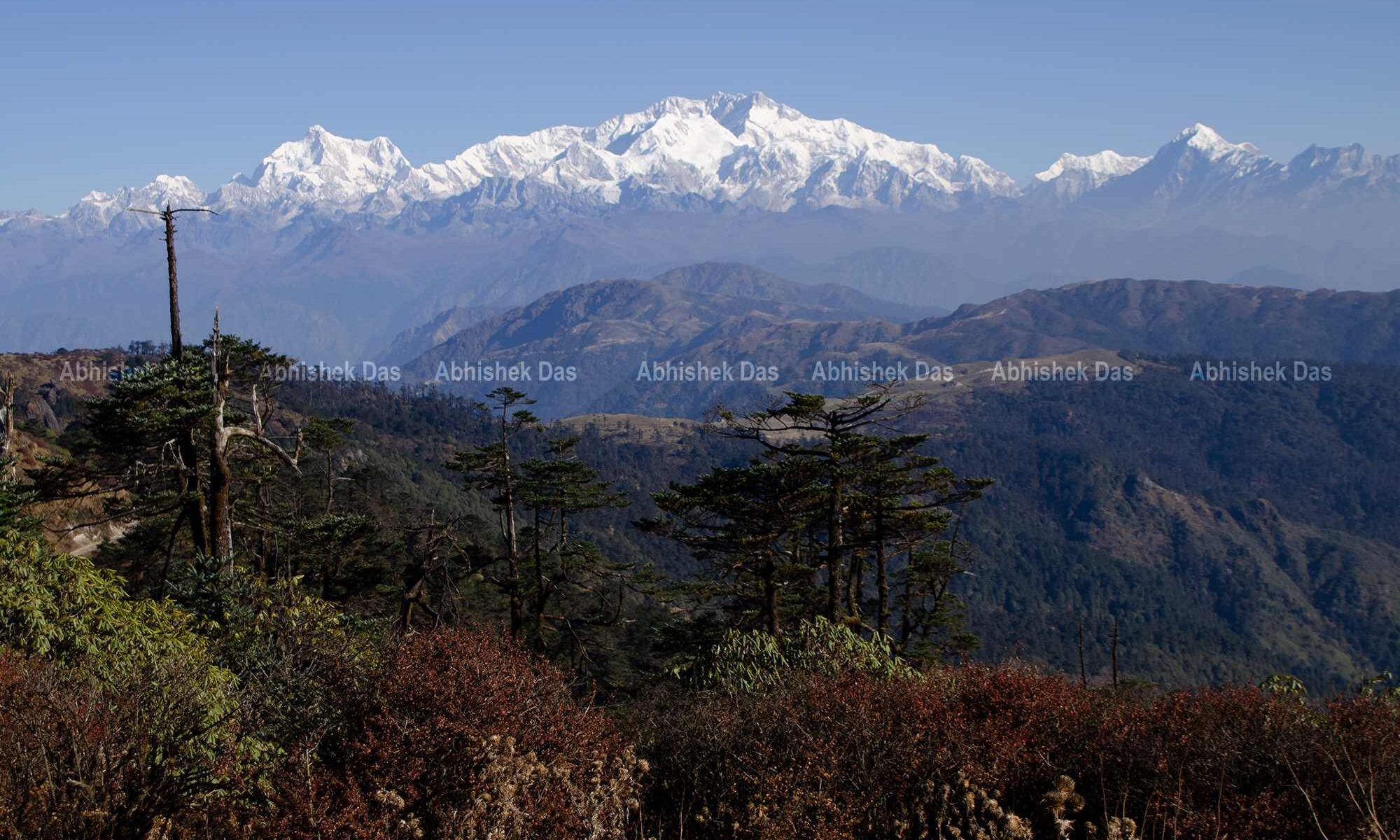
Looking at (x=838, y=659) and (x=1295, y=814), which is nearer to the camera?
(x=1295, y=814)

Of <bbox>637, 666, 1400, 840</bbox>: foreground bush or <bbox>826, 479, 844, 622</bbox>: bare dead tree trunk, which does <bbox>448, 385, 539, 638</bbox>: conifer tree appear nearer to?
<bbox>826, 479, 844, 622</bbox>: bare dead tree trunk

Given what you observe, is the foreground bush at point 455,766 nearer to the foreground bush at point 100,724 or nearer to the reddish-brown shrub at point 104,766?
the reddish-brown shrub at point 104,766

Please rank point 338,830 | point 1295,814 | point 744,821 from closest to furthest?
point 338,830 → point 1295,814 → point 744,821

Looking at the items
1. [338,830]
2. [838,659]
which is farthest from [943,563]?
[338,830]

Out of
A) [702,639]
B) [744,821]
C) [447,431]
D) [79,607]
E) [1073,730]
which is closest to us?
[744,821]

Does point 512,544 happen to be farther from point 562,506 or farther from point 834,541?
point 834,541

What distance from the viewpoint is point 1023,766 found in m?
9.78

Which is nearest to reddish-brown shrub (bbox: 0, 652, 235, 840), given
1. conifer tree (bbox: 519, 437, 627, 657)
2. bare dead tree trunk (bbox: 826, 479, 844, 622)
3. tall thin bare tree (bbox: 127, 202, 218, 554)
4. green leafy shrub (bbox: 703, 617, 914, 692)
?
green leafy shrub (bbox: 703, 617, 914, 692)

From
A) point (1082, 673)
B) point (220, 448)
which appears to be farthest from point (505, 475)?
point (1082, 673)

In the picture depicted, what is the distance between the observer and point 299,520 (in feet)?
97.2

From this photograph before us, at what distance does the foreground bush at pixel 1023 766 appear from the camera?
28.0ft

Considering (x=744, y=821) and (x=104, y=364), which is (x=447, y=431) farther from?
(x=744, y=821)

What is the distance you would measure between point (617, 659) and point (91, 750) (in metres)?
48.5

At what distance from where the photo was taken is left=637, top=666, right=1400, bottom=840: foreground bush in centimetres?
853
